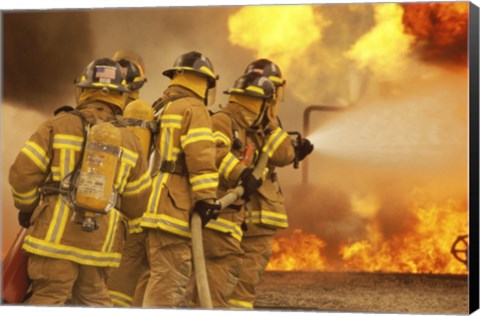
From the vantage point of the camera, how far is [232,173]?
879 centimetres

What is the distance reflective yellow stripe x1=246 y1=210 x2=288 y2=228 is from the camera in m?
9.30

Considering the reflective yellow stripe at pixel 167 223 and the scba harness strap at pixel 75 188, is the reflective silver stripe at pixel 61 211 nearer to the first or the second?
the scba harness strap at pixel 75 188

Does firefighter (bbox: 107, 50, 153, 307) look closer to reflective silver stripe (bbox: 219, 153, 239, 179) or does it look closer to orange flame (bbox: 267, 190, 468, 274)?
reflective silver stripe (bbox: 219, 153, 239, 179)

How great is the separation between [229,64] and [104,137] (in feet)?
7.29

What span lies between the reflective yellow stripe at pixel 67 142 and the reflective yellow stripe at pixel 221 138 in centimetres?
154

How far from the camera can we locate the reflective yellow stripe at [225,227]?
28.5 ft

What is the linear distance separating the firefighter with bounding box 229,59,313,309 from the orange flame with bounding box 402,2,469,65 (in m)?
1.16

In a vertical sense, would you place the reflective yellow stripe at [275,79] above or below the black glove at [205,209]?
above

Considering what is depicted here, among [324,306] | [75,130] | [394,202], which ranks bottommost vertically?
[324,306]

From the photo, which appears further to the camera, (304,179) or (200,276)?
(304,179)

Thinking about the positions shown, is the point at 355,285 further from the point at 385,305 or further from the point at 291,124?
the point at 291,124

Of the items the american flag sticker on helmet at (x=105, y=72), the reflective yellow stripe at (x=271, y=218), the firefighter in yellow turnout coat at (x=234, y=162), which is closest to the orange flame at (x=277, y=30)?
the firefighter in yellow turnout coat at (x=234, y=162)

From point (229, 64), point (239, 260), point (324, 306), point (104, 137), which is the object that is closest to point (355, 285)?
point (324, 306)

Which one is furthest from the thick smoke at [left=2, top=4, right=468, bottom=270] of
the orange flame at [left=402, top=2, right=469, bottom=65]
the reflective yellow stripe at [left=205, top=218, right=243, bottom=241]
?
the reflective yellow stripe at [left=205, top=218, right=243, bottom=241]
